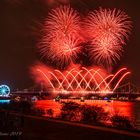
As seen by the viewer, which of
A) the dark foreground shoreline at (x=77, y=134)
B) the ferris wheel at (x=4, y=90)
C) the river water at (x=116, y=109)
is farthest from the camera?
the ferris wheel at (x=4, y=90)

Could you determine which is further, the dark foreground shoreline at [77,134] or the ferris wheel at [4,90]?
the ferris wheel at [4,90]

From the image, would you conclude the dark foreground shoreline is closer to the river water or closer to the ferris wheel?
the river water

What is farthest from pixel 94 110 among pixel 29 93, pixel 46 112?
pixel 29 93

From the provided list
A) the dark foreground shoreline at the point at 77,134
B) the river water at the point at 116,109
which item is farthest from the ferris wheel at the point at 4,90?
the dark foreground shoreline at the point at 77,134

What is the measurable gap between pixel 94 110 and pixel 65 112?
4.40 meters

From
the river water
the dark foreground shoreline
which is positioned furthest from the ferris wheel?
the dark foreground shoreline

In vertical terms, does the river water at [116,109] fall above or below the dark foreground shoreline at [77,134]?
below

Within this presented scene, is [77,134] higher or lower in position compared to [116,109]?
higher

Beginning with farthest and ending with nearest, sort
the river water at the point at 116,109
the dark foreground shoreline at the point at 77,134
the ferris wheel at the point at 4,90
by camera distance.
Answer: the ferris wheel at the point at 4,90 → the river water at the point at 116,109 → the dark foreground shoreline at the point at 77,134

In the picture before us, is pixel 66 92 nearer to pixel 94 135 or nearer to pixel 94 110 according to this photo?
pixel 94 110

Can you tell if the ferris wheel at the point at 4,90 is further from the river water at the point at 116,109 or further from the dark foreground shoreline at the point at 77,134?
the dark foreground shoreline at the point at 77,134

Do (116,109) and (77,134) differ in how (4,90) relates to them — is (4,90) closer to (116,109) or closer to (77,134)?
(116,109)

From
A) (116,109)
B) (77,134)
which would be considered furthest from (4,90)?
(77,134)

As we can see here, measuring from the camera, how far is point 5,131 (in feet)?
50.3
